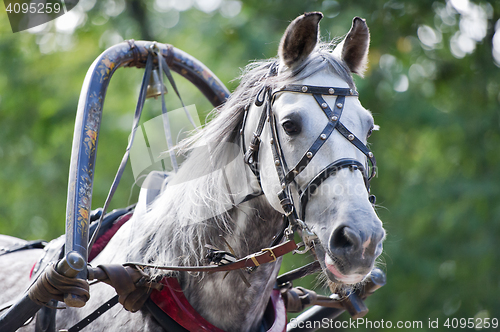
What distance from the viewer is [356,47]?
190 centimetres

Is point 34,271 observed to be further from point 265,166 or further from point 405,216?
point 405,216

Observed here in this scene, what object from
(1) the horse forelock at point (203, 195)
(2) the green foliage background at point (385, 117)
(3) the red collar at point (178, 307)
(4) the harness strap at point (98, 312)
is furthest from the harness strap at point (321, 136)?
(2) the green foliage background at point (385, 117)

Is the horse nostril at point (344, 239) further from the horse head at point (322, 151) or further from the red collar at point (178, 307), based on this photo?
the red collar at point (178, 307)

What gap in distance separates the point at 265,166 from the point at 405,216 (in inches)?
165

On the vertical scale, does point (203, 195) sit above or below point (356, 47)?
below

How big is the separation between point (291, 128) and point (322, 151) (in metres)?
0.15

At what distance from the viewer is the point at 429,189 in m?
5.64

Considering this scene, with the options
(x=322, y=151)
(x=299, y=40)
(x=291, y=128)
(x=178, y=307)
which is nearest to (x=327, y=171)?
(x=322, y=151)

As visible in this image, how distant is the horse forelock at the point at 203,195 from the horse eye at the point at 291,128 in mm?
220

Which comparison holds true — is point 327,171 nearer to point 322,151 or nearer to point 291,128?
point 322,151

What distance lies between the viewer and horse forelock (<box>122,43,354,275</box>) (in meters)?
1.88

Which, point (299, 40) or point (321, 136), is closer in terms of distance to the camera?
point (321, 136)

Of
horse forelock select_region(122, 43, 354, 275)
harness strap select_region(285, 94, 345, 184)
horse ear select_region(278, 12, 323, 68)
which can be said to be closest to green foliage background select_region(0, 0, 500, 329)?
horse forelock select_region(122, 43, 354, 275)

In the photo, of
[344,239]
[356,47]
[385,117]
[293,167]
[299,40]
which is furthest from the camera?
[385,117]
